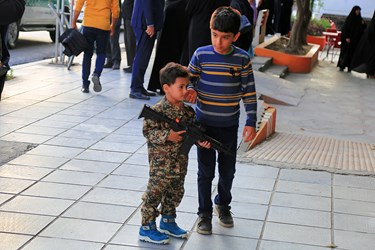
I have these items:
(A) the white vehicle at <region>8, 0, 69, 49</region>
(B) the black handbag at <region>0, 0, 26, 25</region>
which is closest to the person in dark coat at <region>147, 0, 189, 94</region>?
(B) the black handbag at <region>0, 0, 26, 25</region>

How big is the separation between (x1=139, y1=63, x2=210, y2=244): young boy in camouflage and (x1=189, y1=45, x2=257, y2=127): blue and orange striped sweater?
24cm

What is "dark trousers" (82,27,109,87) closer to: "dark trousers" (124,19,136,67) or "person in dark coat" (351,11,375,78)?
"dark trousers" (124,19,136,67)

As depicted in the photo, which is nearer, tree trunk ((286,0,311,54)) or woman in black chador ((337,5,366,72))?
tree trunk ((286,0,311,54))

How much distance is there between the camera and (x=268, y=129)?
29.0 feet

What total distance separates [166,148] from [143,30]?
5.73m

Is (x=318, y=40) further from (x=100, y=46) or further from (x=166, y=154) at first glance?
(x=166, y=154)

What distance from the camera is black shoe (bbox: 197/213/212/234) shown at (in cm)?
504

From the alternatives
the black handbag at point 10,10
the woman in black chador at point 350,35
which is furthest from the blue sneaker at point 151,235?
the woman in black chador at point 350,35

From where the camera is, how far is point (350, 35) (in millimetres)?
18531

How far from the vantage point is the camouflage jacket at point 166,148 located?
15.1 feet

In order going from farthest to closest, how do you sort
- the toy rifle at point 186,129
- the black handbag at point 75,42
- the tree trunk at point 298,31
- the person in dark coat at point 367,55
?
the tree trunk at point 298,31, the person in dark coat at point 367,55, the black handbag at point 75,42, the toy rifle at point 186,129

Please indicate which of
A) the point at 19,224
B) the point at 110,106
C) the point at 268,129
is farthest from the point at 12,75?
the point at 19,224

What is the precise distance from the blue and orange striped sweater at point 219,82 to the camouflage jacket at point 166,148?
0.25 metres

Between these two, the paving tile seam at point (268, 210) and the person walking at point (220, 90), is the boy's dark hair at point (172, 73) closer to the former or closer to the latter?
the person walking at point (220, 90)
